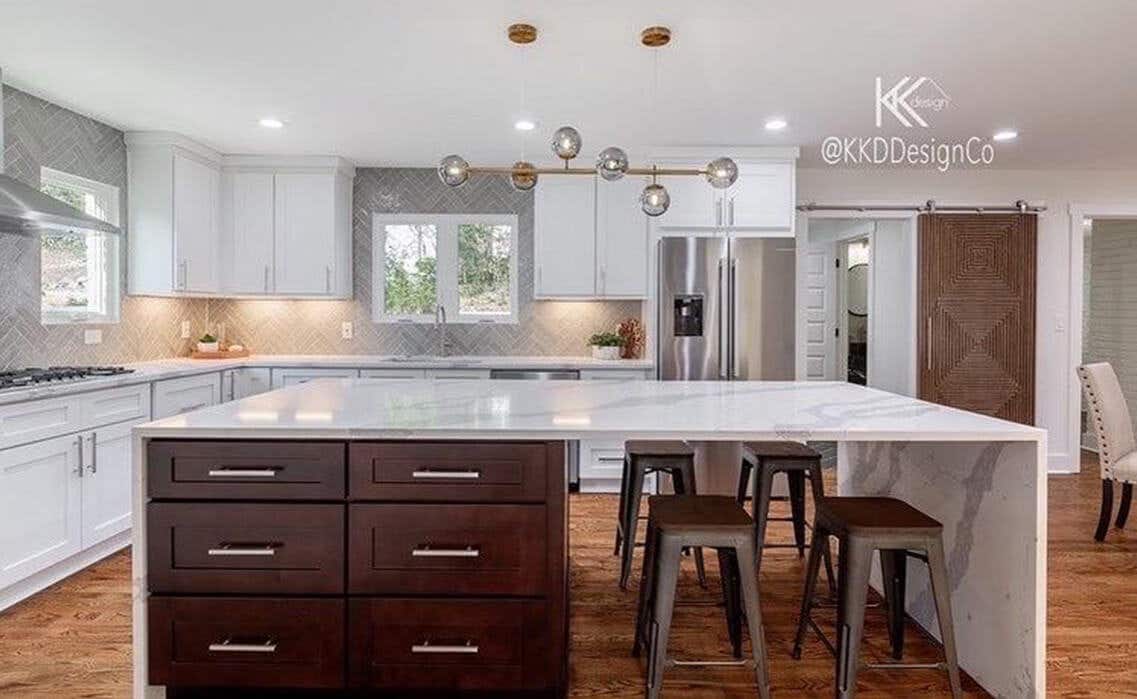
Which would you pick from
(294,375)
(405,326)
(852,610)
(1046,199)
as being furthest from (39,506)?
(1046,199)

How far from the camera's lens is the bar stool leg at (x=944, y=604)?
77.7 inches

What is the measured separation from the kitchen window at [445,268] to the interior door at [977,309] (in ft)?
10.5

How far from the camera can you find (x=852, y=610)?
1.97 meters

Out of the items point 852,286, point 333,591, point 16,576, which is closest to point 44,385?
point 16,576

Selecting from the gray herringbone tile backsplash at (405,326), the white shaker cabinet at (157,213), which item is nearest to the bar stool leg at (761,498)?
the gray herringbone tile backsplash at (405,326)

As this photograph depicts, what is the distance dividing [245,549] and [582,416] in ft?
3.33

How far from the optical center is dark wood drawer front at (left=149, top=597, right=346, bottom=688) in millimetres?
1976

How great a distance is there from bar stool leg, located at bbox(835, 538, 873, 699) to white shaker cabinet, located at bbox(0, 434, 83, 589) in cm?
311

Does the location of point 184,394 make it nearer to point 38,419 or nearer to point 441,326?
point 38,419

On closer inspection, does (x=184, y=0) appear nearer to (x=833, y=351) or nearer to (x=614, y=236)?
(x=614, y=236)

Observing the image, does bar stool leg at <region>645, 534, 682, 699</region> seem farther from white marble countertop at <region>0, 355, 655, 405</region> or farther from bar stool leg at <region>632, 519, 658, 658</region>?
white marble countertop at <region>0, 355, 655, 405</region>

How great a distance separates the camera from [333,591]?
1987 millimetres

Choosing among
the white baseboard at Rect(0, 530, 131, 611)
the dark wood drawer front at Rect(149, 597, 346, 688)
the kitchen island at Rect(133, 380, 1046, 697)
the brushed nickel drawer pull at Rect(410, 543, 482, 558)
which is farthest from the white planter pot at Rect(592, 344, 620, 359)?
the dark wood drawer front at Rect(149, 597, 346, 688)

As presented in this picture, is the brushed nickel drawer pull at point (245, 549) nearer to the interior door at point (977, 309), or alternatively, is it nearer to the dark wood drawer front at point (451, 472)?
the dark wood drawer front at point (451, 472)
